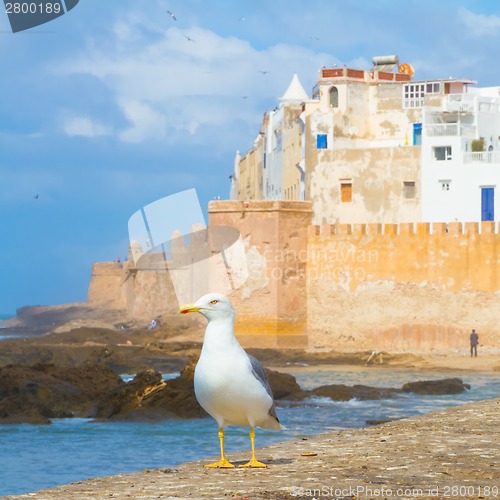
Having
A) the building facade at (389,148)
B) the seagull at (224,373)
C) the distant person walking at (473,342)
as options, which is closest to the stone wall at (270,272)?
the distant person walking at (473,342)

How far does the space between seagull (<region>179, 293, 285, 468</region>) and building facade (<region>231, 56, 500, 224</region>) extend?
28604 mm

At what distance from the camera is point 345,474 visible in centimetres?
576

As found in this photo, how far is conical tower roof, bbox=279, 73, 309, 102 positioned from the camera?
4666 centimetres

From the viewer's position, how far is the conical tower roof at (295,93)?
4666 centimetres

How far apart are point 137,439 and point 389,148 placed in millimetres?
20113

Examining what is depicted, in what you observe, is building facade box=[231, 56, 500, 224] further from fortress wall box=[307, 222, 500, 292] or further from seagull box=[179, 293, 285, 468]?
seagull box=[179, 293, 285, 468]

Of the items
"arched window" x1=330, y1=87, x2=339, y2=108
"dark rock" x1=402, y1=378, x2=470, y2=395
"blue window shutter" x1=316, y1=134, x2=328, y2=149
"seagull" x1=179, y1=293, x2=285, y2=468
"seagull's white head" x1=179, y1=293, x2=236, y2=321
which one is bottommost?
"dark rock" x1=402, y1=378, x2=470, y2=395

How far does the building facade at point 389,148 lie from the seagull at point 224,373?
28604mm

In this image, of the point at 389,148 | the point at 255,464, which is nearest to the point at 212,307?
the point at 255,464

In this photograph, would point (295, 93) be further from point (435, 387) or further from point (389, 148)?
point (435, 387)

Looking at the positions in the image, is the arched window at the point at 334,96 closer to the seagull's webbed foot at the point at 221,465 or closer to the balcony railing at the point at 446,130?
the balcony railing at the point at 446,130

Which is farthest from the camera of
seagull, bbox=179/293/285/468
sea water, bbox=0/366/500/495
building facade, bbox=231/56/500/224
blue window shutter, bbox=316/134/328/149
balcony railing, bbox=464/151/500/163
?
blue window shutter, bbox=316/134/328/149

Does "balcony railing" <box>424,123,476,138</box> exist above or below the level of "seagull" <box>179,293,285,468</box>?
above

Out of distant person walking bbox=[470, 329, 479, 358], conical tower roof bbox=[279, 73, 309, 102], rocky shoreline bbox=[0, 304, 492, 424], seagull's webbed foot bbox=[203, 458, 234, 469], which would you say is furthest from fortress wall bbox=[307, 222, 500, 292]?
seagull's webbed foot bbox=[203, 458, 234, 469]
